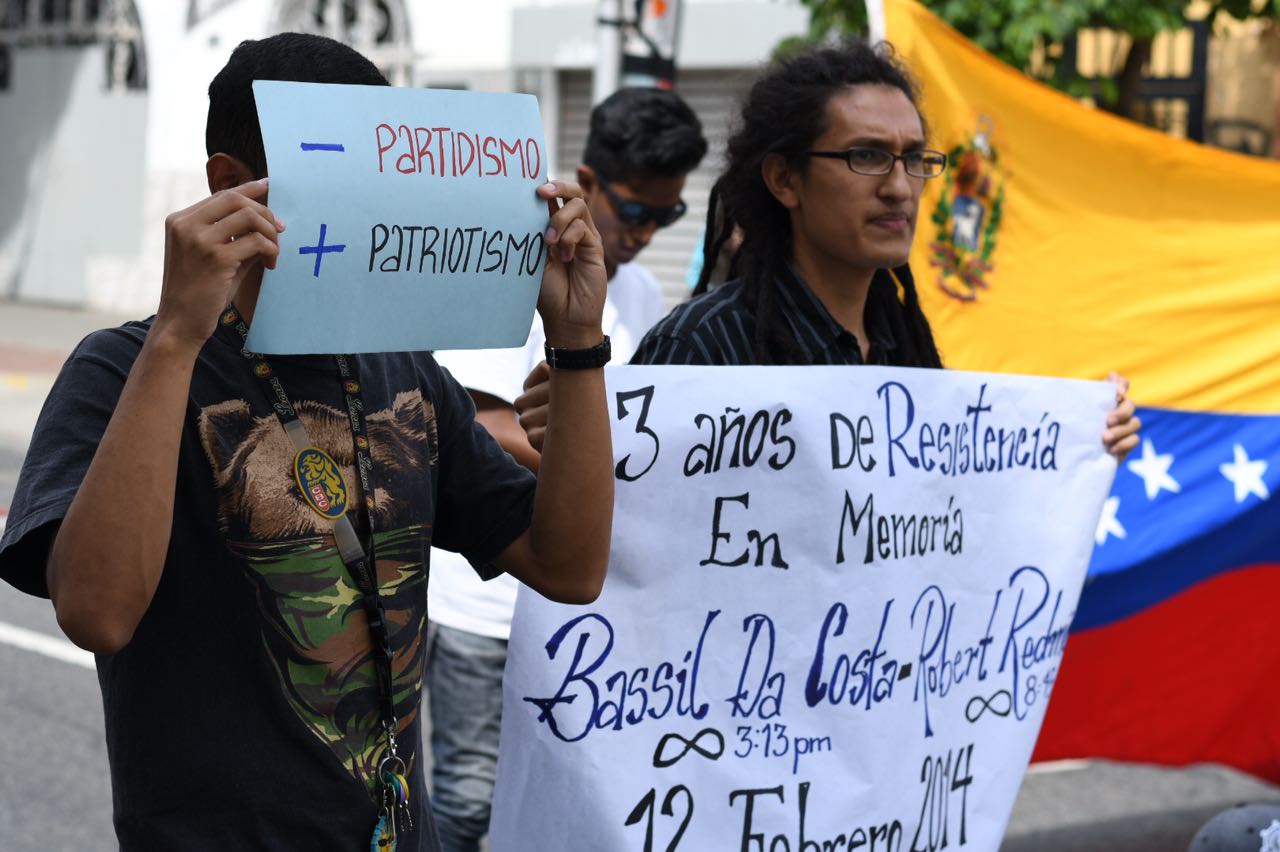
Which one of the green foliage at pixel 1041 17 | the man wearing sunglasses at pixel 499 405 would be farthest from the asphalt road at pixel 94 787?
the green foliage at pixel 1041 17

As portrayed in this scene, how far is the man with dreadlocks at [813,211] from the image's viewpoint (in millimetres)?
2684

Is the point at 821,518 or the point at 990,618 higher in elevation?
the point at 821,518

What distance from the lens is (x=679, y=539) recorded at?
8.27ft

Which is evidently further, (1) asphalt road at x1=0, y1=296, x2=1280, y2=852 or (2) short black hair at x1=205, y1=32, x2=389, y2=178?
(1) asphalt road at x1=0, y1=296, x2=1280, y2=852

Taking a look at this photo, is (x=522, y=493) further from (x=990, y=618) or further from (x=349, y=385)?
(x=990, y=618)

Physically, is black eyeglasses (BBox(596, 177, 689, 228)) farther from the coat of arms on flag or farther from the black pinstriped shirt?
the black pinstriped shirt

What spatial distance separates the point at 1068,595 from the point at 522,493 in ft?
4.78

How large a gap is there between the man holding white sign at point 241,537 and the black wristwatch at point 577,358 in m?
0.16

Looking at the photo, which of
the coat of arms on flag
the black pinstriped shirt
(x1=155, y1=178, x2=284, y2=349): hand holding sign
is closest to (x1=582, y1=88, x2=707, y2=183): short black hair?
the coat of arms on flag

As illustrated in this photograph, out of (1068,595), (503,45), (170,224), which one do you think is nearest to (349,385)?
(170,224)

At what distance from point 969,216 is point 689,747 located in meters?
1.74

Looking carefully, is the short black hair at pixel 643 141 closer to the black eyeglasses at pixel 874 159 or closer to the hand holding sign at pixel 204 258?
the black eyeglasses at pixel 874 159

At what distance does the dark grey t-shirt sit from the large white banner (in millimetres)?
700

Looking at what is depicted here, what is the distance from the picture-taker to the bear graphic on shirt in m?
1.71
